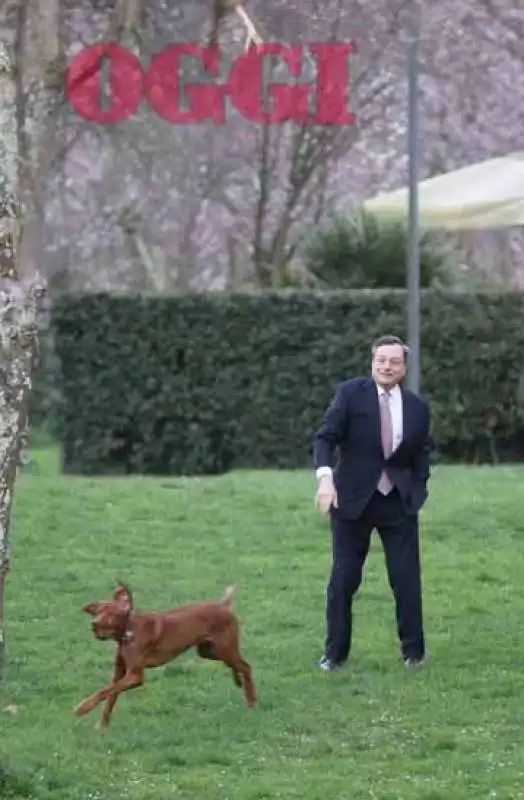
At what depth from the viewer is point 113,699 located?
24.8 feet

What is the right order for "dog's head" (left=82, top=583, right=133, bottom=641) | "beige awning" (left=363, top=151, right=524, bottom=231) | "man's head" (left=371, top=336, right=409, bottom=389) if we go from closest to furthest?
1. "dog's head" (left=82, top=583, right=133, bottom=641)
2. "man's head" (left=371, top=336, right=409, bottom=389)
3. "beige awning" (left=363, top=151, right=524, bottom=231)

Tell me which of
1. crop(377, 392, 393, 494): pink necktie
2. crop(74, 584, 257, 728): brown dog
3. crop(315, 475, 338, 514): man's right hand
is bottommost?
crop(74, 584, 257, 728): brown dog

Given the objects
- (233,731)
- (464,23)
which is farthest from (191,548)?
(464,23)

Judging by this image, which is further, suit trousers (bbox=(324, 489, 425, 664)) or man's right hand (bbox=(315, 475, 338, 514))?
suit trousers (bbox=(324, 489, 425, 664))

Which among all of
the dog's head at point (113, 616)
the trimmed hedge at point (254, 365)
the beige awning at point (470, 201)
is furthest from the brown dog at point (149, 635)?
the trimmed hedge at point (254, 365)

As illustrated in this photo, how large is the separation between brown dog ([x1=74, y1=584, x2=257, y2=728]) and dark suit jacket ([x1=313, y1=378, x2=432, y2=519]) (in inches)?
40.2

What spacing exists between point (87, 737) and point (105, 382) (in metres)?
10.8

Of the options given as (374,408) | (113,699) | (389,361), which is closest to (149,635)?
(113,699)

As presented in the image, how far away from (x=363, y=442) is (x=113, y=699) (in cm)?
185

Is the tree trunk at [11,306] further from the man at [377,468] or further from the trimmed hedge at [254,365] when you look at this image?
the trimmed hedge at [254,365]

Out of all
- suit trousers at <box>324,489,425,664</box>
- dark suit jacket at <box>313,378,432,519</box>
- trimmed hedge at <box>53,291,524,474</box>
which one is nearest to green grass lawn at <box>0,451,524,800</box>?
suit trousers at <box>324,489,425,664</box>

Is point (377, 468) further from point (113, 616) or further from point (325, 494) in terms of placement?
point (113, 616)

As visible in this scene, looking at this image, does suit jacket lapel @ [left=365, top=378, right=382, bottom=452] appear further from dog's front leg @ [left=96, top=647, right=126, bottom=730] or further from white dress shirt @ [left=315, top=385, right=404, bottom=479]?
dog's front leg @ [left=96, top=647, right=126, bottom=730]

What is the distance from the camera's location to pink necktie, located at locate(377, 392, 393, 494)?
862 centimetres
